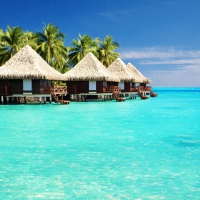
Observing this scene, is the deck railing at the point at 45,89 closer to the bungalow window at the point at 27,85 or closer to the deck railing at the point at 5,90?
the bungalow window at the point at 27,85

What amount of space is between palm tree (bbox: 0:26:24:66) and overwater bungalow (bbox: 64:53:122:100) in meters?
5.88

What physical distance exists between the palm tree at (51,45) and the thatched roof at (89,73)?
14.9 ft

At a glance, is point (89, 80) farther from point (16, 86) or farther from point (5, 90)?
point (5, 90)

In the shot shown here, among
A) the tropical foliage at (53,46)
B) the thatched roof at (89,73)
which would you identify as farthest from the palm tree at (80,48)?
the thatched roof at (89,73)

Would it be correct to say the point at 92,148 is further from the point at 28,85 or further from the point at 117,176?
the point at 28,85

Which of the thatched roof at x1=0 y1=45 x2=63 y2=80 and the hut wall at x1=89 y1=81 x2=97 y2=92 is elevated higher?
the thatched roof at x1=0 y1=45 x2=63 y2=80

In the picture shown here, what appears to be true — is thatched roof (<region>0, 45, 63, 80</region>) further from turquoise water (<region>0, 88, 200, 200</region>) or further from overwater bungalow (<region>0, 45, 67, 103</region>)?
turquoise water (<region>0, 88, 200, 200</region>)

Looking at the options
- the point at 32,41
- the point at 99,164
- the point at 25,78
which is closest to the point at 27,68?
the point at 25,78

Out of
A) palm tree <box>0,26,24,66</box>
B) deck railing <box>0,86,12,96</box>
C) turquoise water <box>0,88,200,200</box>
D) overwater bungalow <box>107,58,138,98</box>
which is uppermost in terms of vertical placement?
palm tree <box>0,26,24,66</box>

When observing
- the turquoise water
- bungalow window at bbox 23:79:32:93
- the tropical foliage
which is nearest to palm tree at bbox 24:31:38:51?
the tropical foliage

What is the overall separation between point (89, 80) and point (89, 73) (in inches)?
24.9

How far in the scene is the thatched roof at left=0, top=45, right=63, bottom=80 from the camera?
24422mm

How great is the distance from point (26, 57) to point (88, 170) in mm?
20966

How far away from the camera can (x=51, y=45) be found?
111 ft
